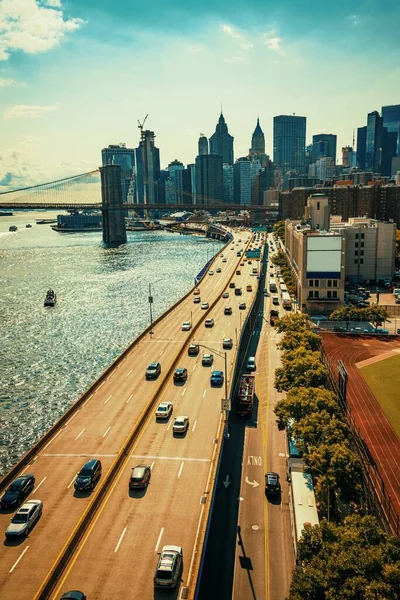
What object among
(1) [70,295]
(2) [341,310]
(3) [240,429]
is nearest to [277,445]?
(3) [240,429]

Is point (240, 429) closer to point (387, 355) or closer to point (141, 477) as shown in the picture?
point (141, 477)

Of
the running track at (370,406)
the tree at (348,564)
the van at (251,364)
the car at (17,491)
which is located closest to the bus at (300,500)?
the tree at (348,564)

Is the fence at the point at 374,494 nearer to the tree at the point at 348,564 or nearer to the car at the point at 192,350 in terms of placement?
the tree at the point at 348,564

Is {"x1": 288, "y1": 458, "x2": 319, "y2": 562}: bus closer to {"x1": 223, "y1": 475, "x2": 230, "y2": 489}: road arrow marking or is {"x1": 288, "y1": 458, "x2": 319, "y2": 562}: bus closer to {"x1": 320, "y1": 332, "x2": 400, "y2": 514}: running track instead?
{"x1": 223, "y1": 475, "x2": 230, "y2": 489}: road arrow marking

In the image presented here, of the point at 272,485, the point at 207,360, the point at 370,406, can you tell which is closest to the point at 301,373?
the point at 370,406

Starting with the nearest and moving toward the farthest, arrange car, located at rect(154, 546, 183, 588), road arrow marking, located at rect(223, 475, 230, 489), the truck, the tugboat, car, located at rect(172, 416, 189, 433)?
car, located at rect(154, 546, 183, 588) < road arrow marking, located at rect(223, 475, 230, 489) < car, located at rect(172, 416, 189, 433) < the truck < the tugboat

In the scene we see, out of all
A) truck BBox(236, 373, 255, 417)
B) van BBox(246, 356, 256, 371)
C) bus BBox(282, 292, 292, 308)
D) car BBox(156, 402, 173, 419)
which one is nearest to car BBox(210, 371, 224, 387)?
truck BBox(236, 373, 255, 417)
